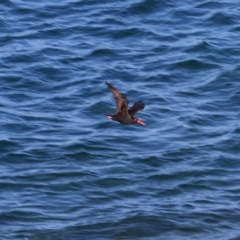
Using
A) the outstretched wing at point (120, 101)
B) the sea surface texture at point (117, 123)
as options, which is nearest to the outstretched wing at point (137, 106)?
the outstretched wing at point (120, 101)

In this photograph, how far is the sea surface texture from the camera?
15.4m

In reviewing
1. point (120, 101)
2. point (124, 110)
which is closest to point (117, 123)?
point (124, 110)

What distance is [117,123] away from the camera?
768 inches

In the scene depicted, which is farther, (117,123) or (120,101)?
(117,123)

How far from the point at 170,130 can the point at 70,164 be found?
8.01ft

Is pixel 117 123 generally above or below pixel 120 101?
above

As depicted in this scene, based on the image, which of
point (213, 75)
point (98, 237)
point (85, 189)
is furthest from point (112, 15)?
point (98, 237)

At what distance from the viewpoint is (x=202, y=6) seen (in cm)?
2558

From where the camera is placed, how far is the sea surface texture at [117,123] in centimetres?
1545

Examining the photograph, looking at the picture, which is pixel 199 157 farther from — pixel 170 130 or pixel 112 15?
pixel 112 15

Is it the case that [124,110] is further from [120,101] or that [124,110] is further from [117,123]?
[117,123]

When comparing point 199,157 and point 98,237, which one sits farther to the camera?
point 199,157

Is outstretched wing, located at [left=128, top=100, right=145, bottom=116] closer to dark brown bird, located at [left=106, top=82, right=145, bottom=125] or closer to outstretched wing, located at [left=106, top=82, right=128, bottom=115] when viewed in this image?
dark brown bird, located at [left=106, top=82, right=145, bottom=125]

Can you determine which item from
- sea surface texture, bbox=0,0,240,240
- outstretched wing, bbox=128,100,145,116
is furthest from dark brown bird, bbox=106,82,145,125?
sea surface texture, bbox=0,0,240,240
